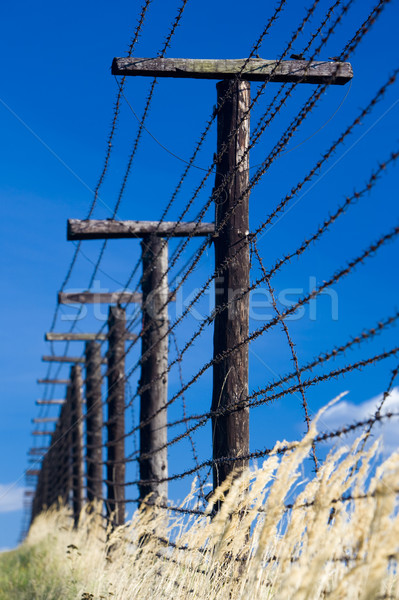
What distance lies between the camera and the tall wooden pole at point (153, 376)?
6.66m

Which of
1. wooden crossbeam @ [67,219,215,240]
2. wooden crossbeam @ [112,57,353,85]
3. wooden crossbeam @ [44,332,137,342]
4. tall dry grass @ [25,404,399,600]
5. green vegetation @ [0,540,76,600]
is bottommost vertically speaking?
green vegetation @ [0,540,76,600]

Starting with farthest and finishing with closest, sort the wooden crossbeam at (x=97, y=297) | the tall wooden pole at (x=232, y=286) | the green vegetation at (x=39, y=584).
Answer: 1. the wooden crossbeam at (x=97, y=297)
2. the green vegetation at (x=39, y=584)
3. the tall wooden pole at (x=232, y=286)

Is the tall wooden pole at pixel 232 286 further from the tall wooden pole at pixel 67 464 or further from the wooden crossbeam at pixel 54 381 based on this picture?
the wooden crossbeam at pixel 54 381

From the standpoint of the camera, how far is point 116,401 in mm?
9383

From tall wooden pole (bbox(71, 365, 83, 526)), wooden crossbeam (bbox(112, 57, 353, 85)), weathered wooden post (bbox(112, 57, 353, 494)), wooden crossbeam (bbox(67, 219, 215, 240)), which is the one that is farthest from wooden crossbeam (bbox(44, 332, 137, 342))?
weathered wooden post (bbox(112, 57, 353, 494))

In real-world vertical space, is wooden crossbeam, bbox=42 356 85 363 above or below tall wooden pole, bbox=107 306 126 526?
above

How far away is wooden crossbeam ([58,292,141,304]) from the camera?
1046 centimetres

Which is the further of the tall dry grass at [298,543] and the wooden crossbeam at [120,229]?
the wooden crossbeam at [120,229]

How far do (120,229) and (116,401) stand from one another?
9.74 ft

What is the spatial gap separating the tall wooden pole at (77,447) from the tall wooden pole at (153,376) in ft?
18.1

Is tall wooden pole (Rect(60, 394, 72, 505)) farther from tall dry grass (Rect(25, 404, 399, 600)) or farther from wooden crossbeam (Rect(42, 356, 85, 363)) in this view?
tall dry grass (Rect(25, 404, 399, 600))

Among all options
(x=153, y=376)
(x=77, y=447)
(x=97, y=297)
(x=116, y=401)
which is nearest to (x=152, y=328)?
(x=153, y=376)

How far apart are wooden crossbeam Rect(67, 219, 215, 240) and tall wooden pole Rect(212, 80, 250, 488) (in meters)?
2.82

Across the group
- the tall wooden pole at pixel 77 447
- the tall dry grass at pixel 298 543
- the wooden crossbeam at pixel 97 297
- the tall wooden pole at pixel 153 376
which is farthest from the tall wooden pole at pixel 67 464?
the tall dry grass at pixel 298 543
